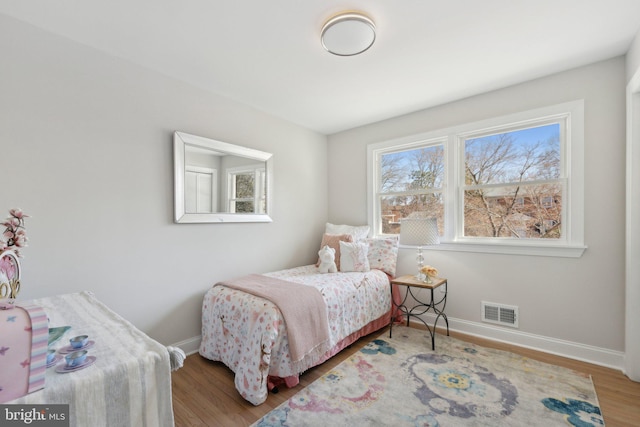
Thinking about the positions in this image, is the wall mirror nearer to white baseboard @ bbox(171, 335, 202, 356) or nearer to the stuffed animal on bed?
the stuffed animal on bed

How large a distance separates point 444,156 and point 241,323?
272 centimetres

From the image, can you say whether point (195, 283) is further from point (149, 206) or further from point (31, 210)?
point (31, 210)

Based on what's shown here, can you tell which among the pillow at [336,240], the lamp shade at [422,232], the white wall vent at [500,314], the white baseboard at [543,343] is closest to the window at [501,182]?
the lamp shade at [422,232]

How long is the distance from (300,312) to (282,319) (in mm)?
163

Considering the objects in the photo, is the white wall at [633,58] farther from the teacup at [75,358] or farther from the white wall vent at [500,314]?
the teacup at [75,358]

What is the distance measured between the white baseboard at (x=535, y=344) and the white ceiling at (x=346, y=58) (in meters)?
2.38

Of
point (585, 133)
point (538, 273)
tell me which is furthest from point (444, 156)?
point (538, 273)

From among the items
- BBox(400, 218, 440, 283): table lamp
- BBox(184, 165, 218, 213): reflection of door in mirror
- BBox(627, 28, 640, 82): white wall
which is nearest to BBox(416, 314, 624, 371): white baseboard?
BBox(400, 218, 440, 283): table lamp

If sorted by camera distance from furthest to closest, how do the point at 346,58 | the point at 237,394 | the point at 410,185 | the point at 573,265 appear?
1. the point at 410,185
2. the point at 573,265
3. the point at 346,58
4. the point at 237,394

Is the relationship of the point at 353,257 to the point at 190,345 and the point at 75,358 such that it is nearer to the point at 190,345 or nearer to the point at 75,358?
the point at 190,345

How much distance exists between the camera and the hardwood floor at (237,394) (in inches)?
66.8

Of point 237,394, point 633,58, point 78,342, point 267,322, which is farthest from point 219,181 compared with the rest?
point 633,58

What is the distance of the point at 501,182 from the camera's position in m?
2.83

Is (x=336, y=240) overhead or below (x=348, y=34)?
below
